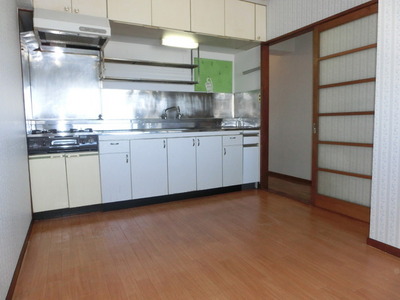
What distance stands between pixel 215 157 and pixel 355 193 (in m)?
1.73

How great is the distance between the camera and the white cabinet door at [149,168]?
10.8 ft

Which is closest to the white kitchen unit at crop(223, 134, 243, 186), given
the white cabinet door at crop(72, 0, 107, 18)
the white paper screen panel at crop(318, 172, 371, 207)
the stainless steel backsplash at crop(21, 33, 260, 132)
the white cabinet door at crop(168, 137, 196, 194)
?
the white cabinet door at crop(168, 137, 196, 194)

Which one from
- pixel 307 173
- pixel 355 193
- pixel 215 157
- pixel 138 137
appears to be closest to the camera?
pixel 355 193

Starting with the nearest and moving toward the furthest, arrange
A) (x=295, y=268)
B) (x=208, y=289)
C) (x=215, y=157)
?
(x=208, y=289) < (x=295, y=268) < (x=215, y=157)

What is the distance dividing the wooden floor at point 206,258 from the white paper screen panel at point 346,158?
0.53 metres

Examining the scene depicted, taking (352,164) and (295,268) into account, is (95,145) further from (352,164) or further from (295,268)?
(352,164)

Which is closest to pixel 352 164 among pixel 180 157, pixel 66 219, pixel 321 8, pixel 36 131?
pixel 321 8

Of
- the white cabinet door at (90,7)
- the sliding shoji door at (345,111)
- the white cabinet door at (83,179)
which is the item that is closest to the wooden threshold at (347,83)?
the sliding shoji door at (345,111)

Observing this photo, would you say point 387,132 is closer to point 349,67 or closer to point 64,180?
point 349,67

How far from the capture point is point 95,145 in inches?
122

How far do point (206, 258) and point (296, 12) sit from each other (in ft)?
10.0

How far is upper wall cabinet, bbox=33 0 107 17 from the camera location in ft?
9.16

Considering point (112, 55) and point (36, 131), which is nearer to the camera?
point (36, 131)

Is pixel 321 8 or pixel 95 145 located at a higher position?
pixel 321 8
